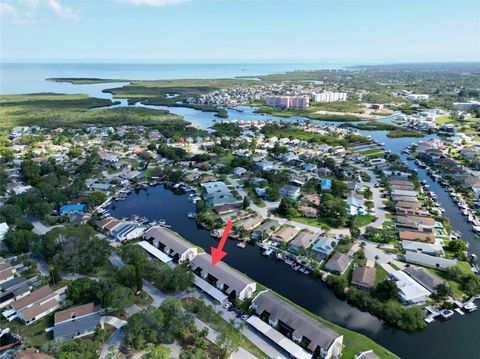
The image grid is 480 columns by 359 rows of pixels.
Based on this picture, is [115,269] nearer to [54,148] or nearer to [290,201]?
[290,201]

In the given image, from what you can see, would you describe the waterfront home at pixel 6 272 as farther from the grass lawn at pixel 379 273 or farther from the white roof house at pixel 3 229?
the grass lawn at pixel 379 273

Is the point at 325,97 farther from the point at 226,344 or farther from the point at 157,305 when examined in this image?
the point at 226,344

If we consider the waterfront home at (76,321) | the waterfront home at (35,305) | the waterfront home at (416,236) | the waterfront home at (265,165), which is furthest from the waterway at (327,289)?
the waterfront home at (265,165)

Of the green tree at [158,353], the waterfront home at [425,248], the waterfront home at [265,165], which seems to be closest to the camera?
the green tree at [158,353]

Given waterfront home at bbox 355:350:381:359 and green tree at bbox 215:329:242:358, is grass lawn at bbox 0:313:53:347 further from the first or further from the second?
waterfront home at bbox 355:350:381:359

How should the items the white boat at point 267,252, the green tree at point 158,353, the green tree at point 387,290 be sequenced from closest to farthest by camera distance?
the green tree at point 158,353, the green tree at point 387,290, the white boat at point 267,252

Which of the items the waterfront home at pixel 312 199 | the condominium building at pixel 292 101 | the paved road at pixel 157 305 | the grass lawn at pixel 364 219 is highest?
the condominium building at pixel 292 101

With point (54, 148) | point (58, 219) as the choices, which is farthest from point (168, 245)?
point (54, 148)
